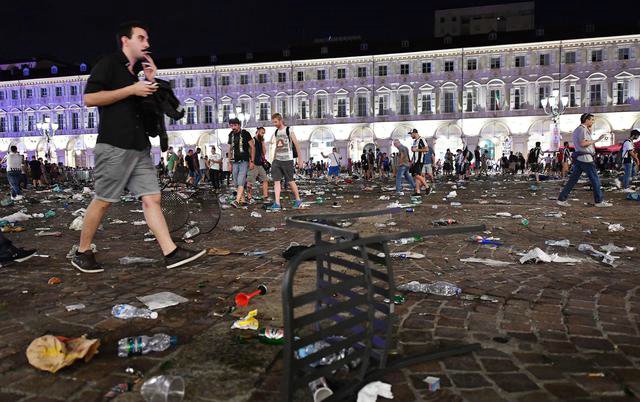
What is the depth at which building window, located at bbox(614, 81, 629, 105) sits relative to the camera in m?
48.5

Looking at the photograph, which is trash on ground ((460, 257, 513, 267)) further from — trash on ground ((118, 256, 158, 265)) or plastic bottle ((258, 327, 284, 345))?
trash on ground ((118, 256, 158, 265))

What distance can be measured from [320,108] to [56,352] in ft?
181

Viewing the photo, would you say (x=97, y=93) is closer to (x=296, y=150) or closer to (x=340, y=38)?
(x=296, y=150)

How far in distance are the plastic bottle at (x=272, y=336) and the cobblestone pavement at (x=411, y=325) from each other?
45 mm


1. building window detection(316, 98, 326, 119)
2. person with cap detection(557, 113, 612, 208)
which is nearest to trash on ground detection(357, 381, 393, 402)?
person with cap detection(557, 113, 612, 208)

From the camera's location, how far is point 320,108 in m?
56.4

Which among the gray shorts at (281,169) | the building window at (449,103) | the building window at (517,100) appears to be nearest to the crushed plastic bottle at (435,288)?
the gray shorts at (281,169)

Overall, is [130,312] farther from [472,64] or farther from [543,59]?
[543,59]

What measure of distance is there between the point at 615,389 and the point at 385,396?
98cm

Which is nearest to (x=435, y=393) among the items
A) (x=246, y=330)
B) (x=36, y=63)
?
(x=246, y=330)

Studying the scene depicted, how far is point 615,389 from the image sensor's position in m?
2.13

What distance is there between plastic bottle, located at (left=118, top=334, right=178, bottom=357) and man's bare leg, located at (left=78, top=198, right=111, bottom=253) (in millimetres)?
1812

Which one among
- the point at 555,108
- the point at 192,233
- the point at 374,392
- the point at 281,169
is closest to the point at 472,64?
the point at 555,108

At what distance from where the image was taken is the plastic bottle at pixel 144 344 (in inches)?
100
